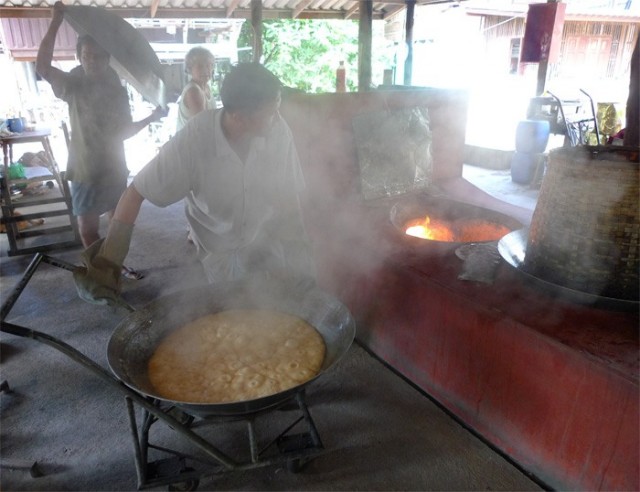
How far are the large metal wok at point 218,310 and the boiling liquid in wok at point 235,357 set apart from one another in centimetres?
6

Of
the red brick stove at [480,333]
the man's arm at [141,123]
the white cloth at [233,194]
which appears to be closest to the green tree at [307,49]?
the man's arm at [141,123]

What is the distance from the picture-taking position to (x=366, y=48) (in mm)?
5461

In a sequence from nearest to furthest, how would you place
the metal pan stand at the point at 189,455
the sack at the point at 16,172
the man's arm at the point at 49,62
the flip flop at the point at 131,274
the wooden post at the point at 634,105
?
the wooden post at the point at 634,105 → the metal pan stand at the point at 189,455 → the man's arm at the point at 49,62 → the flip flop at the point at 131,274 → the sack at the point at 16,172

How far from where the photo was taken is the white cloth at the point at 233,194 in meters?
2.62

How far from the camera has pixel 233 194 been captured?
2828 mm

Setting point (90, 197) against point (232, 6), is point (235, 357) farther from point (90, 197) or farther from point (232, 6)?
point (232, 6)

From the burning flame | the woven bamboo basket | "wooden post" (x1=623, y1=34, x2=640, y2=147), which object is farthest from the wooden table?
"wooden post" (x1=623, y1=34, x2=640, y2=147)

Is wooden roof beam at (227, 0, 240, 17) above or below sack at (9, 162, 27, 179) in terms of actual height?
above

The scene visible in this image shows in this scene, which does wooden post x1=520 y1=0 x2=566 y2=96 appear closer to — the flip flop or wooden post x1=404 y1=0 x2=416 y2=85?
wooden post x1=404 y1=0 x2=416 y2=85

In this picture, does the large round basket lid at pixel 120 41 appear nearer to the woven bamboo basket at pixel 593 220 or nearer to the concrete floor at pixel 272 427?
the concrete floor at pixel 272 427

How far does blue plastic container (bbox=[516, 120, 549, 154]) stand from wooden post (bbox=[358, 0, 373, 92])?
494cm

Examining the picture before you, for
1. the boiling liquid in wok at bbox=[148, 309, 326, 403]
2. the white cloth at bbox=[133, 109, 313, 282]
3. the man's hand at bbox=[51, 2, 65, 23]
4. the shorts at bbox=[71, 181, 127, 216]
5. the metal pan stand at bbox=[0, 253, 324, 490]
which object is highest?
the man's hand at bbox=[51, 2, 65, 23]

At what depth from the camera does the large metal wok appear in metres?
1.98

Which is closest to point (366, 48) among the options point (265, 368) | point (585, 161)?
point (585, 161)
